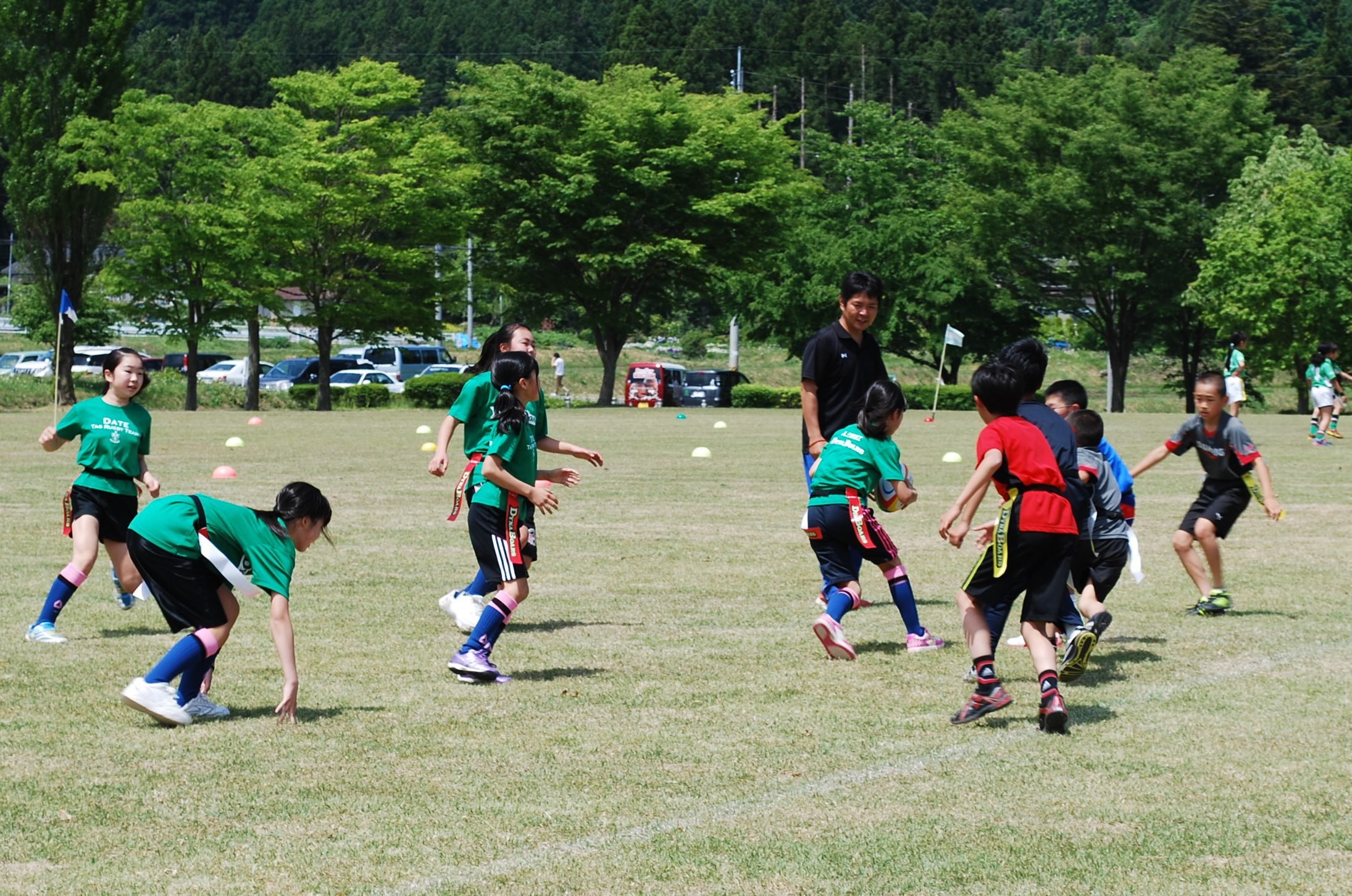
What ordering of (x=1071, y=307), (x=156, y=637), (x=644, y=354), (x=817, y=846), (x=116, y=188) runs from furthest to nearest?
1. (x=644, y=354)
2. (x=1071, y=307)
3. (x=116, y=188)
4. (x=156, y=637)
5. (x=817, y=846)

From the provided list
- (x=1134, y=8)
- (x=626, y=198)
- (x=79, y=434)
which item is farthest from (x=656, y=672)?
(x=1134, y=8)

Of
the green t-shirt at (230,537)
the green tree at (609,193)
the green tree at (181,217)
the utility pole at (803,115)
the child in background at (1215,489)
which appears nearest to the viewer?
the green t-shirt at (230,537)

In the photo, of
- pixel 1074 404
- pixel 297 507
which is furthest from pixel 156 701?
pixel 1074 404

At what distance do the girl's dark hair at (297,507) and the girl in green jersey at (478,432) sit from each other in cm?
183

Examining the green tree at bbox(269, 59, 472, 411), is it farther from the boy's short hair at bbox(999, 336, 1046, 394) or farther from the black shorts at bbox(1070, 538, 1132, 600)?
the boy's short hair at bbox(999, 336, 1046, 394)

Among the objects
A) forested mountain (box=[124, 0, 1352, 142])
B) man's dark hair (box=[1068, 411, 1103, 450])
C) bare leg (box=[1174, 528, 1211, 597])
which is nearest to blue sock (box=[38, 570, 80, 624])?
man's dark hair (box=[1068, 411, 1103, 450])

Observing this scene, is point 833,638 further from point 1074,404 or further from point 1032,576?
point 1074,404

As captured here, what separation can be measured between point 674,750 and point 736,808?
877 mm

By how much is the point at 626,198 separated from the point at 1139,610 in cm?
4162

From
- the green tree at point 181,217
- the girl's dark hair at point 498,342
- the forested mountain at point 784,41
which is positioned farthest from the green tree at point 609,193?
the girl's dark hair at point 498,342

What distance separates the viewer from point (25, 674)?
7.63 metres

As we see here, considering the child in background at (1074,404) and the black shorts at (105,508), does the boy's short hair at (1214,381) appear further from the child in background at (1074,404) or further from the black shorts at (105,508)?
the black shorts at (105,508)

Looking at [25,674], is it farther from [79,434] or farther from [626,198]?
[626,198]

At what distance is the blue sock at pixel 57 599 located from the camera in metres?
8.55
